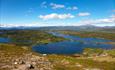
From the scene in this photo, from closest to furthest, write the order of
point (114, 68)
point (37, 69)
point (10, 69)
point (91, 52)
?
point (10, 69) → point (37, 69) → point (114, 68) → point (91, 52)

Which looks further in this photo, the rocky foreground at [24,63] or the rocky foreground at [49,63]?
the rocky foreground at [49,63]

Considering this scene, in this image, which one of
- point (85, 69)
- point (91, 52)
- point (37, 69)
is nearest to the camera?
point (37, 69)

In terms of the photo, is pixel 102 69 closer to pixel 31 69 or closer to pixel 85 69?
pixel 85 69

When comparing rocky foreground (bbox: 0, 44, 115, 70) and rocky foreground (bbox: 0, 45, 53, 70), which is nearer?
rocky foreground (bbox: 0, 45, 53, 70)

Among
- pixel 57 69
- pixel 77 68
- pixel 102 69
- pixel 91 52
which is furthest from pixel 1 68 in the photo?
pixel 91 52

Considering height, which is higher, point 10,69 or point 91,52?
point 10,69

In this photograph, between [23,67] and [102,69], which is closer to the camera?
[23,67]

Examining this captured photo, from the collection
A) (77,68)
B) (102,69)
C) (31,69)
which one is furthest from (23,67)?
(102,69)

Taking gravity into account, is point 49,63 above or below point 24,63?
below

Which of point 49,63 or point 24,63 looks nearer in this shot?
point 24,63
